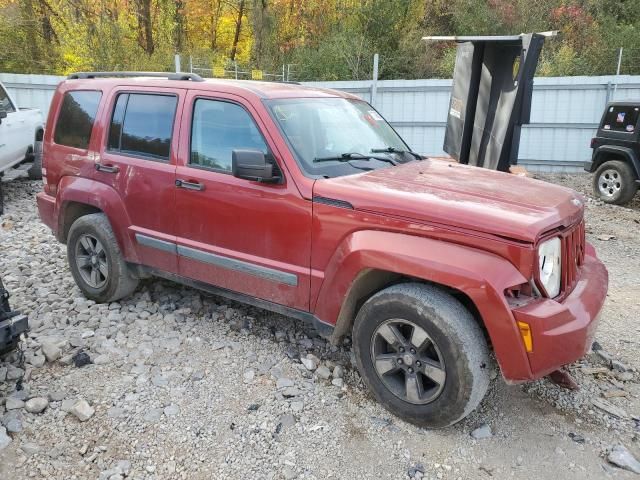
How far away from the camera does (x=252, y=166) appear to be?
11.2ft

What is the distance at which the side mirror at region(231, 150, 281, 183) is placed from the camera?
339 centimetres

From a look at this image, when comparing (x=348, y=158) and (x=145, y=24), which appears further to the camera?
(x=145, y=24)

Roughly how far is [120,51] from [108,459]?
17.7 metres

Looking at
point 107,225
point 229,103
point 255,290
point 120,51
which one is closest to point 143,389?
point 255,290

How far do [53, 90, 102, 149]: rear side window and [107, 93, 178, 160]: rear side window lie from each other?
303 mm

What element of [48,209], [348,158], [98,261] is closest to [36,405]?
[98,261]

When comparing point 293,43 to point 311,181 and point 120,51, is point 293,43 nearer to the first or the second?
point 120,51

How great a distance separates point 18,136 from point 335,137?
23.9 ft

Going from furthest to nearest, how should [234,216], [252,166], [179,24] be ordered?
[179,24] < [234,216] < [252,166]

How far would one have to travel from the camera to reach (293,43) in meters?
21.6

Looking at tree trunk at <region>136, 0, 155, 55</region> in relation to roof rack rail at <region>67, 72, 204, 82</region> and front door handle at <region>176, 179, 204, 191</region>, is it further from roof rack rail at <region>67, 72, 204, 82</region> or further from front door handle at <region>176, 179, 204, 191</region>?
front door handle at <region>176, 179, 204, 191</region>

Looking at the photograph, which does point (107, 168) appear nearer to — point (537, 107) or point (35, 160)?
point (35, 160)

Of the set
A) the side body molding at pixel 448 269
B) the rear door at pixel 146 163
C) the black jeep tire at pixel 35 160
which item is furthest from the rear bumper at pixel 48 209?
the black jeep tire at pixel 35 160

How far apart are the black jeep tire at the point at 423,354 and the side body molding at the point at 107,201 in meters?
2.22
